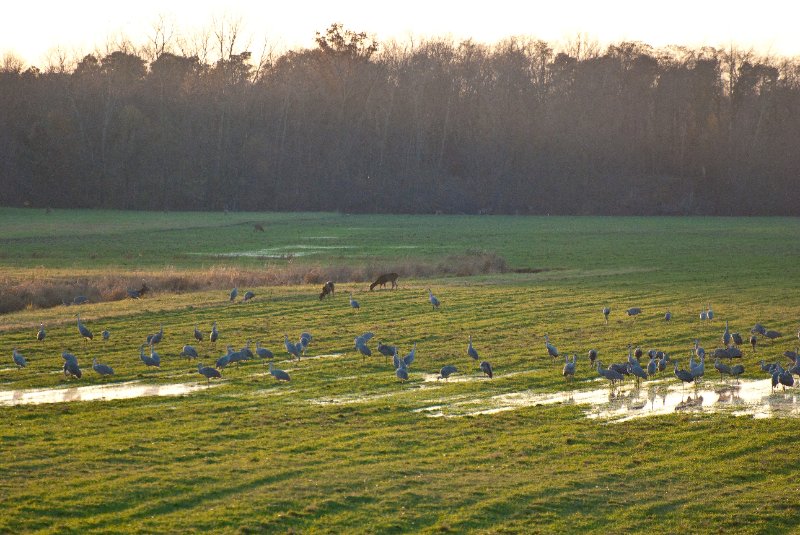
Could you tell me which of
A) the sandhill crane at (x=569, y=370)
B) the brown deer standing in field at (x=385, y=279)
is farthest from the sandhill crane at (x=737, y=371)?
the brown deer standing in field at (x=385, y=279)

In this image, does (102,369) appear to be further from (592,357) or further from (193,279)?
(193,279)

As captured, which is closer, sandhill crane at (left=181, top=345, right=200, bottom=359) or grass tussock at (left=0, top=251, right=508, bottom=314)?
sandhill crane at (left=181, top=345, right=200, bottom=359)

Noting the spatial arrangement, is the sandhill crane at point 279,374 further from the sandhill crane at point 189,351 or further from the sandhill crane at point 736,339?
the sandhill crane at point 736,339

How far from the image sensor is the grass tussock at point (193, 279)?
3444cm

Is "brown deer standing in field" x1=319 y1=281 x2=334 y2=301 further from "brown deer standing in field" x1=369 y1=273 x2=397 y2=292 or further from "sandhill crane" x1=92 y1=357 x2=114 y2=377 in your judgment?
"sandhill crane" x1=92 y1=357 x2=114 y2=377

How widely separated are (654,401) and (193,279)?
24107mm

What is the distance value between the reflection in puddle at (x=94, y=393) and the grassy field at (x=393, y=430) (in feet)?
1.53

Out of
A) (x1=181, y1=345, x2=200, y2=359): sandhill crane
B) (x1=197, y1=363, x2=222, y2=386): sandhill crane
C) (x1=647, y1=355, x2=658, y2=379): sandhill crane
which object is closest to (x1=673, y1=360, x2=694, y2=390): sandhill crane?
(x1=647, y1=355, x2=658, y2=379): sandhill crane

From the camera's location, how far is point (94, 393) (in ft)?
60.8

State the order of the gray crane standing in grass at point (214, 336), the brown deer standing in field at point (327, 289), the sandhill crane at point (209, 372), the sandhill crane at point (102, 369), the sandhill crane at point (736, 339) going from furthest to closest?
the brown deer standing in field at point (327, 289) → the gray crane standing in grass at point (214, 336) → the sandhill crane at point (736, 339) → the sandhill crane at point (102, 369) → the sandhill crane at point (209, 372)

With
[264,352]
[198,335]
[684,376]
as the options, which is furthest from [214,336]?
[684,376]

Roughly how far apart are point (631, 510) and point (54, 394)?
1081 centimetres

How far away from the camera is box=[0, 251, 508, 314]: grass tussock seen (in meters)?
34.4

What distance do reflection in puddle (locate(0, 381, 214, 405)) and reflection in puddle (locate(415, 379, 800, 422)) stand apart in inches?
185
